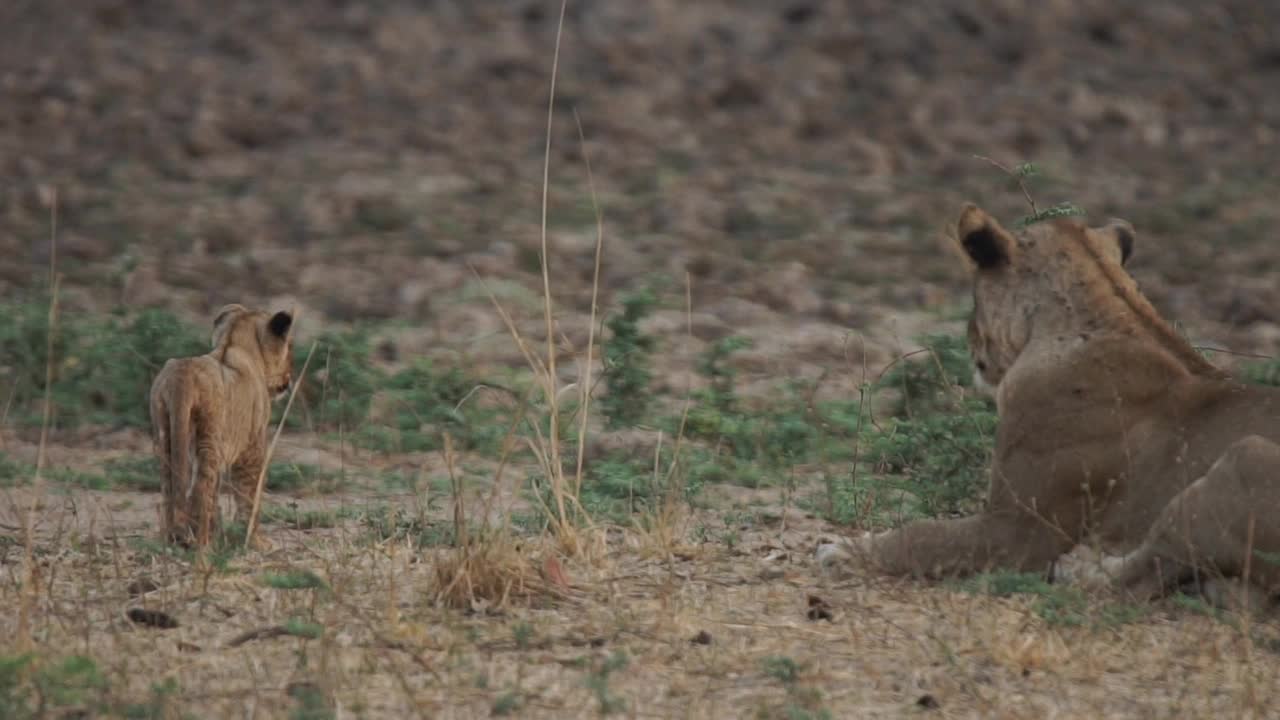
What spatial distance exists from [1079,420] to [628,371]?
3.39 m

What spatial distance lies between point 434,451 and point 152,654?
4168 mm

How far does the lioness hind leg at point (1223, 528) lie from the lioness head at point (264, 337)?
3.52 metres

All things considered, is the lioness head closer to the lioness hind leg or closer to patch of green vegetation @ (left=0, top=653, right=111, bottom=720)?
patch of green vegetation @ (left=0, top=653, right=111, bottom=720)

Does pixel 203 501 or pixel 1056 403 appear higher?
pixel 1056 403

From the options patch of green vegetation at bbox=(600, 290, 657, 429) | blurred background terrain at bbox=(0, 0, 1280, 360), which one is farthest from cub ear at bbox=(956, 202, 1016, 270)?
blurred background terrain at bbox=(0, 0, 1280, 360)

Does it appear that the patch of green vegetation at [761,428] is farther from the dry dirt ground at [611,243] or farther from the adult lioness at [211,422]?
the adult lioness at [211,422]

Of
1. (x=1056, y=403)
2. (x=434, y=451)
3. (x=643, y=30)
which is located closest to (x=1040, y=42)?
(x=643, y=30)

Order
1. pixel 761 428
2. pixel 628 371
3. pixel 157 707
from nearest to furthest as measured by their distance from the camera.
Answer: pixel 157 707 → pixel 761 428 → pixel 628 371

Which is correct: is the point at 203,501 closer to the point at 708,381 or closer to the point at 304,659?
the point at 304,659

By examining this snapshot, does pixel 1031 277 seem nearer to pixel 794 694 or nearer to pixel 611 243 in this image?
pixel 794 694

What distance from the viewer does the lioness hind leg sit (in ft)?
21.2

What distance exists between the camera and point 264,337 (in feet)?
27.6

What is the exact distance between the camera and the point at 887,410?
1081 cm

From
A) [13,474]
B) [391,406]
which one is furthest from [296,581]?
[391,406]
